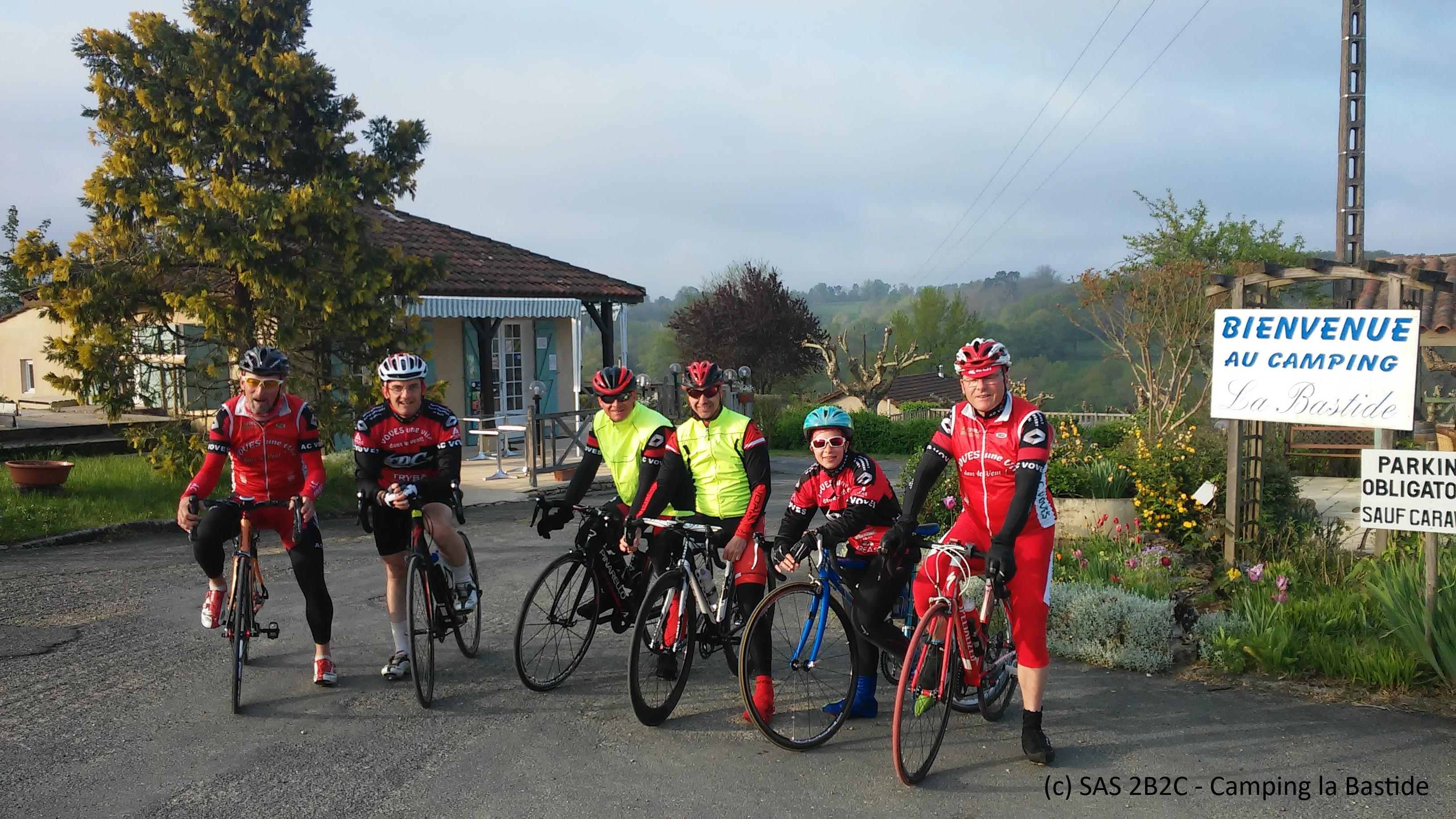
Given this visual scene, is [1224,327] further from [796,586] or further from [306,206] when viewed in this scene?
[306,206]

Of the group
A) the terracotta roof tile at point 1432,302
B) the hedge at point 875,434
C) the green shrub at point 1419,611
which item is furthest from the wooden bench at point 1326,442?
the hedge at point 875,434

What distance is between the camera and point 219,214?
12.2m

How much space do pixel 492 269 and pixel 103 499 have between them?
9583 mm

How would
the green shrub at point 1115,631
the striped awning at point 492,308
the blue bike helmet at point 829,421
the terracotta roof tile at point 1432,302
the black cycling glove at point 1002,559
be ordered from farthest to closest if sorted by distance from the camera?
1. the striped awning at point 492,308
2. the terracotta roof tile at point 1432,302
3. the green shrub at point 1115,631
4. the blue bike helmet at point 829,421
5. the black cycling glove at point 1002,559

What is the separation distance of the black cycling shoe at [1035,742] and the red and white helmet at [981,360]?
1.54 metres

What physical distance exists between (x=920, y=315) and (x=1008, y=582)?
267ft

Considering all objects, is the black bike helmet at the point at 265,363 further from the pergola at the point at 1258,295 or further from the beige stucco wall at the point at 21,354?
the beige stucco wall at the point at 21,354

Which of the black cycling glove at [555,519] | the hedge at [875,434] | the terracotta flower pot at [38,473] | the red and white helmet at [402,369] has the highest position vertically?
the red and white helmet at [402,369]

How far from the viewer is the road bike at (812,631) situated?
4945mm

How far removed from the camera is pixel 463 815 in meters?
4.31

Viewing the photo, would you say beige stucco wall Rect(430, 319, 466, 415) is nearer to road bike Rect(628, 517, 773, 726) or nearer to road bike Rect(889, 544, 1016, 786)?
road bike Rect(628, 517, 773, 726)

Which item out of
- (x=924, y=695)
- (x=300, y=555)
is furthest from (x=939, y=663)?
(x=300, y=555)

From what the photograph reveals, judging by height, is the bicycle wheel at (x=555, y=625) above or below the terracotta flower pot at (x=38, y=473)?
below

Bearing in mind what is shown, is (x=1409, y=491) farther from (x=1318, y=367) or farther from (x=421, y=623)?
(x=421, y=623)
